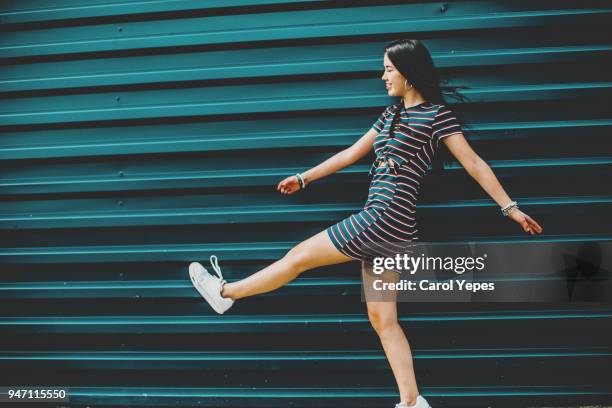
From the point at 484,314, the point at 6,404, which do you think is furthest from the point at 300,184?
the point at 6,404

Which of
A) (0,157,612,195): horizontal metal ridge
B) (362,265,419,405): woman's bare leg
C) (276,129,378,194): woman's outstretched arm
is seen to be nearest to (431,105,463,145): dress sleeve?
(276,129,378,194): woman's outstretched arm

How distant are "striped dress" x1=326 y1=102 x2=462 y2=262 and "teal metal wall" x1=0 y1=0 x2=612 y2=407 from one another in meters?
0.67

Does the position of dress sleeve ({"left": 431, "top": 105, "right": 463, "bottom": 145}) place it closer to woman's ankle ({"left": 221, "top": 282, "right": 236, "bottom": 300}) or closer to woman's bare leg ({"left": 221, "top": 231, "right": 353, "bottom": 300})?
woman's bare leg ({"left": 221, "top": 231, "right": 353, "bottom": 300})

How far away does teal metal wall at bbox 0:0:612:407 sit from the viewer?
3.36m

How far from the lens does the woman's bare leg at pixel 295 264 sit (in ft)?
9.37

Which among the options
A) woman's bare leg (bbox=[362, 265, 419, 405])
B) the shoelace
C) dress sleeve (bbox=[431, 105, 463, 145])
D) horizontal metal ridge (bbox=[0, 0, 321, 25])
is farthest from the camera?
horizontal metal ridge (bbox=[0, 0, 321, 25])

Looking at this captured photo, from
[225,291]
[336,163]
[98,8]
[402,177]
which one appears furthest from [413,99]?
[98,8]

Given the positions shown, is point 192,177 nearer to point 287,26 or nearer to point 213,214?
point 213,214

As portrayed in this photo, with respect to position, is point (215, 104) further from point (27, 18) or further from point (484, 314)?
point (484, 314)

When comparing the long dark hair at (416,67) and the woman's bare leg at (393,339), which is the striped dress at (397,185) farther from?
the woman's bare leg at (393,339)

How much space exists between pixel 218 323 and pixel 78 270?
1.12 meters

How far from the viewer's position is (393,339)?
2855 mm

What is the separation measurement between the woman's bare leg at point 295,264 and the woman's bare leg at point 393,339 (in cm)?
24

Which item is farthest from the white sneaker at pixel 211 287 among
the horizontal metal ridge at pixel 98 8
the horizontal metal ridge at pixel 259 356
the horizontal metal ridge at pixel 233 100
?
the horizontal metal ridge at pixel 98 8
